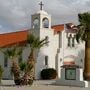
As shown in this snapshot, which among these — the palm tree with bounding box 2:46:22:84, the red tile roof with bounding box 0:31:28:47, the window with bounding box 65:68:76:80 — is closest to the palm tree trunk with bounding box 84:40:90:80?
the red tile roof with bounding box 0:31:28:47

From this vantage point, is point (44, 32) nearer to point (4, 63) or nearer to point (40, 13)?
point (40, 13)

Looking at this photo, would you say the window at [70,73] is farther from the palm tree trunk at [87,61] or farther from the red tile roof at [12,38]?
the red tile roof at [12,38]

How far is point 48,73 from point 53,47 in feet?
13.7

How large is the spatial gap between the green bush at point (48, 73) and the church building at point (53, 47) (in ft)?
2.27

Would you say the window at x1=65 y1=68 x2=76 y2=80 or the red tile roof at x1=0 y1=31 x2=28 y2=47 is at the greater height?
the red tile roof at x1=0 y1=31 x2=28 y2=47

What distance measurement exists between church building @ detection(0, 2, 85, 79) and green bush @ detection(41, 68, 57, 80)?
0.69m

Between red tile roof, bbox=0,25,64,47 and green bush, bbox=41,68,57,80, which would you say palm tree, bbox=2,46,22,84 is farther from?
red tile roof, bbox=0,25,64,47

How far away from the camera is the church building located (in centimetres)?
4769

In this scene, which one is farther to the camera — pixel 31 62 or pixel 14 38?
pixel 14 38

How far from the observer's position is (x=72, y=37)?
5059cm

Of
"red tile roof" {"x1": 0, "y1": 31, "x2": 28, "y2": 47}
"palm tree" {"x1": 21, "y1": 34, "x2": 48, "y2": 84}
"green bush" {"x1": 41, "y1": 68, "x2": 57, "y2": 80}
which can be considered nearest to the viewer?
"palm tree" {"x1": 21, "y1": 34, "x2": 48, "y2": 84}

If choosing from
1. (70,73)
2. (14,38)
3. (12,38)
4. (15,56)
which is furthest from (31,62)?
(12,38)

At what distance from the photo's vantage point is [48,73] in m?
46.5

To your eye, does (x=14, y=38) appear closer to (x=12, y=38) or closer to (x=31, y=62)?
(x=12, y=38)
